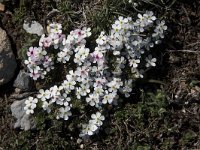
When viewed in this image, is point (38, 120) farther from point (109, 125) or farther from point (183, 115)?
point (183, 115)

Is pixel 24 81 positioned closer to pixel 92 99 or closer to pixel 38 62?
pixel 38 62

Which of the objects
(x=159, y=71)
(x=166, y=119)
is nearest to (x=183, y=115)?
(x=166, y=119)

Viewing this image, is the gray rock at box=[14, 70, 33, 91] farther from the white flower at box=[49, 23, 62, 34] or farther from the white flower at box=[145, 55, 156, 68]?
the white flower at box=[145, 55, 156, 68]

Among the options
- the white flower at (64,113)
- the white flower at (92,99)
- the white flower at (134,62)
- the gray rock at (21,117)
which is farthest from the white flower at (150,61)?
the gray rock at (21,117)

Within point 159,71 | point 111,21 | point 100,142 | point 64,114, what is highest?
point 111,21

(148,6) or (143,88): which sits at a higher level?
(148,6)

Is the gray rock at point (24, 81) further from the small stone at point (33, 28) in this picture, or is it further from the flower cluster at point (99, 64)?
the small stone at point (33, 28)

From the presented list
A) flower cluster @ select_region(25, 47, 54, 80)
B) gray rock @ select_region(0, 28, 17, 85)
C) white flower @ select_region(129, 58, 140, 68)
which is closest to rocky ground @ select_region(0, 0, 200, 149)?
gray rock @ select_region(0, 28, 17, 85)
